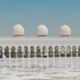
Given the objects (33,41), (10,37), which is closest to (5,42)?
(10,37)

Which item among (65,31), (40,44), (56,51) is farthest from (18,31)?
(65,31)

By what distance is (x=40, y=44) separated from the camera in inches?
1427

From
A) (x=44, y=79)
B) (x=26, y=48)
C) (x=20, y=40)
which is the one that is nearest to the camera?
(x=44, y=79)

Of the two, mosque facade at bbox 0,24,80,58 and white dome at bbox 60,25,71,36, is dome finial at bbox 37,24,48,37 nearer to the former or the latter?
mosque facade at bbox 0,24,80,58

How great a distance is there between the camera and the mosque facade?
36.1 metres

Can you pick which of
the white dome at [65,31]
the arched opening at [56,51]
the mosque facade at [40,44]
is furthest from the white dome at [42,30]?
the arched opening at [56,51]

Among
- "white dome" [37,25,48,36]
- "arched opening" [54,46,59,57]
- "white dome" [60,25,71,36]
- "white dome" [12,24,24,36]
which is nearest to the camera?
"white dome" [12,24,24,36]

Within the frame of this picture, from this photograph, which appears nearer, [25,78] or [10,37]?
[25,78]

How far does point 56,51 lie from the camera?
3962cm

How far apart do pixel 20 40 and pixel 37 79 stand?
21.7 meters

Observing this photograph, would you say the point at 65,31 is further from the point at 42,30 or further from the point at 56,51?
the point at 42,30

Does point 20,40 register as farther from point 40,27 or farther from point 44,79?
point 44,79

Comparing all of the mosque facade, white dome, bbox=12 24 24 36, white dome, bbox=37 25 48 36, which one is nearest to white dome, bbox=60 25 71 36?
the mosque facade

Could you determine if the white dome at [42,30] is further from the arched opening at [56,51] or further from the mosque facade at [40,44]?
the arched opening at [56,51]
